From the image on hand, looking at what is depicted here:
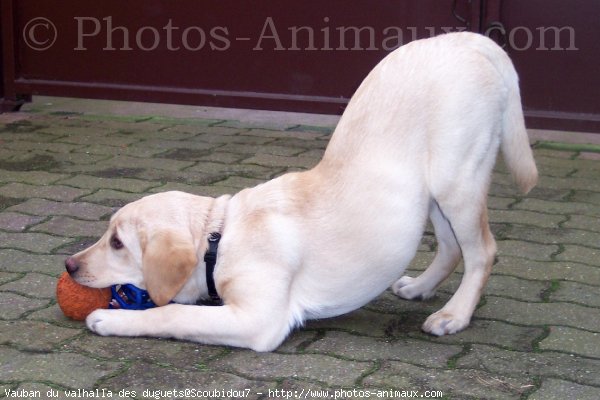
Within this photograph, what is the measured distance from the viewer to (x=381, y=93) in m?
3.85

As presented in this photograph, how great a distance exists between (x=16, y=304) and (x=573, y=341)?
87.5 inches

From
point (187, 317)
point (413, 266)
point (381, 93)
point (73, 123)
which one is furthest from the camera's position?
point (73, 123)

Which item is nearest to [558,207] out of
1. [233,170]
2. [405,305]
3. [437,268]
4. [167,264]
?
[437,268]

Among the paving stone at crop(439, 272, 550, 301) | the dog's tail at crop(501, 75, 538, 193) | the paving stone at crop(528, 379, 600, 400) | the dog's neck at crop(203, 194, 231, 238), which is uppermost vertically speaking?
the dog's tail at crop(501, 75, 538, 193)

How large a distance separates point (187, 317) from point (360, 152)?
92 centimetres

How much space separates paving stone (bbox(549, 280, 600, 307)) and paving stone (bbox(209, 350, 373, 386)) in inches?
45.2

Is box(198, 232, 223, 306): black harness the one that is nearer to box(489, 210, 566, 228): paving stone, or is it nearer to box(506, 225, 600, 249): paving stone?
box(506, 225, 600, 249): paving stone

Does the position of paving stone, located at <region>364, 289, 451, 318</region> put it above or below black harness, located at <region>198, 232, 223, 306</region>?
below

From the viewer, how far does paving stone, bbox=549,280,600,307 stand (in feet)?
13.7

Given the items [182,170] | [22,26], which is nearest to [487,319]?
[182,170]

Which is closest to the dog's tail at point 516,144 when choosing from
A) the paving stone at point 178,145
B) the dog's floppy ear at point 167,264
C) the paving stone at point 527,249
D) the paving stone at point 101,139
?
the paving stone at point 527,249

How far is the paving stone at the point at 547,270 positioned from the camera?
4.47 m

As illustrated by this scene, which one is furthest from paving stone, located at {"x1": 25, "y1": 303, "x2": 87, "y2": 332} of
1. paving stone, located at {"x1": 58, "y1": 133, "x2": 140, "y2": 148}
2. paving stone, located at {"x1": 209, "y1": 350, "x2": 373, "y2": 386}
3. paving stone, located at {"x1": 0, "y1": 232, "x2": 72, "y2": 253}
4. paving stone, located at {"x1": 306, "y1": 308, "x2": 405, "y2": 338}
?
paving stone, located at {"x1": 58, "y1": 133, "x2": 140, "y2": 148}

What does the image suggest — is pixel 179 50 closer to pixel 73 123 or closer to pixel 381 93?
pixel 73 123
